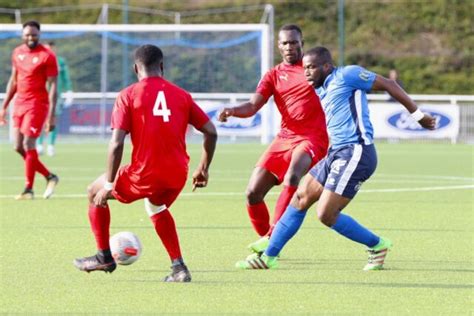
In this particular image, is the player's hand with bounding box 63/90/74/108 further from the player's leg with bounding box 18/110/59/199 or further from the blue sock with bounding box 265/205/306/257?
the blue sock with bounding box 265/205/306/257

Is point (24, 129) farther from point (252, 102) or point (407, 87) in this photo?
point (407, 87)

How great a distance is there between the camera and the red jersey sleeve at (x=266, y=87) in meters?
10.6

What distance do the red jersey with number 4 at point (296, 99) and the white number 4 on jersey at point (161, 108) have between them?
6.85 ft

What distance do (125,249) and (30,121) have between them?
7.00m

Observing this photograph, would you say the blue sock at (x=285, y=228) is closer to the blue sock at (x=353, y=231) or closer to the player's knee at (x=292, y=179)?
the blue sock at (x=353, y=231)

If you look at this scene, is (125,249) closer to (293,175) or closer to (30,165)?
(293,175)

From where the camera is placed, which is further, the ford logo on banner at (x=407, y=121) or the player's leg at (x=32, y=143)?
the ford logo on banner at (x=407, y=121)

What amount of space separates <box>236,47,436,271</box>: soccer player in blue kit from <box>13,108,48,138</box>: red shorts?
681 cm

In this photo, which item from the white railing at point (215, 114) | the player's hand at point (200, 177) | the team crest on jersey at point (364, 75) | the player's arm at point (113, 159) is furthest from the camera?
the white railing at point (215, 114)

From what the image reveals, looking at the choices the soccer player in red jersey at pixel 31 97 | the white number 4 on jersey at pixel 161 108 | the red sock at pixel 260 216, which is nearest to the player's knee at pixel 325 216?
the red sock at pixel 260 216

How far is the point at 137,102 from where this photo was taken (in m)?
8.60

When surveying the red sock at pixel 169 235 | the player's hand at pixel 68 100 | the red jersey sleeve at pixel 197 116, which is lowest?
the player's hand at pixel 68 100

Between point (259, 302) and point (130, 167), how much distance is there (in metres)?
1.50

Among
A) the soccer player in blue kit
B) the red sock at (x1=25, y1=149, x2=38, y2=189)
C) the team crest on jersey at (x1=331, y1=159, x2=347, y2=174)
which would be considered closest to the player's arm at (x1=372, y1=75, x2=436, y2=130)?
the soccer player in blue kit
